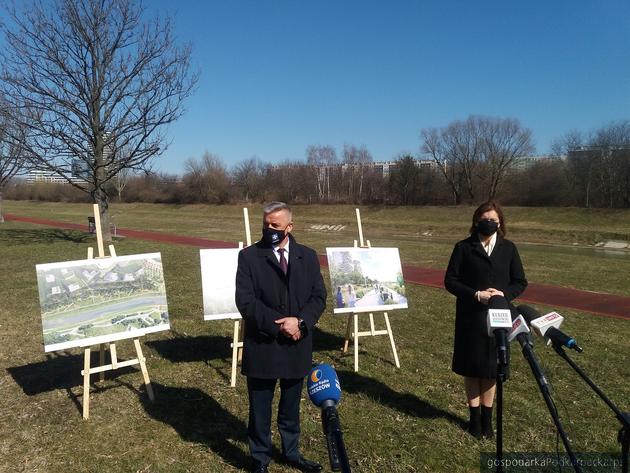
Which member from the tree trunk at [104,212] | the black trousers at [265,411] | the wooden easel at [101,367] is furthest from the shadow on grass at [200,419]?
the tree trunk at [104,212]

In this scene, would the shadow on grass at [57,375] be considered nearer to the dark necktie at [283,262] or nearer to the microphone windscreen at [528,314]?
the dark necktie at [283,262]

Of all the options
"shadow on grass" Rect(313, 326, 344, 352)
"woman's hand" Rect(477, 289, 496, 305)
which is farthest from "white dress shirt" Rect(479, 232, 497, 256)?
"shadow on grass" Rect(313, 326, 344, 352)

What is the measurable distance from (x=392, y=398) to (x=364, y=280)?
167 centimetres

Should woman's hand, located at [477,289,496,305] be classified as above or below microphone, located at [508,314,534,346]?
below

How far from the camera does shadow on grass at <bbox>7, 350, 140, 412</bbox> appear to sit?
5652 mm

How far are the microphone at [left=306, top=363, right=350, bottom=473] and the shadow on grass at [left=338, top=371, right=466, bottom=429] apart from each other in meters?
2.93

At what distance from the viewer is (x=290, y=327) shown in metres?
3.57

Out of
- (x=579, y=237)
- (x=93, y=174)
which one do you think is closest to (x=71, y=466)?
(x=93, y=174)

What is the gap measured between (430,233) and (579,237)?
32.4ft

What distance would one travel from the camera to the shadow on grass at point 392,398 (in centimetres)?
504

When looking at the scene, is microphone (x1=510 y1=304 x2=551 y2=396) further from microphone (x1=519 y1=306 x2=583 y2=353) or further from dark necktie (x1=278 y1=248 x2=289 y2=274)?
dark necktie (x1=278 y1=248 x2=289 y2=274)

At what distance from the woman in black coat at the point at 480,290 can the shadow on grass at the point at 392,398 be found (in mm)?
516

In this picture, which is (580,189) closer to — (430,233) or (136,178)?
(430,233)

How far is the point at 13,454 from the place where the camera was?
4246mm
